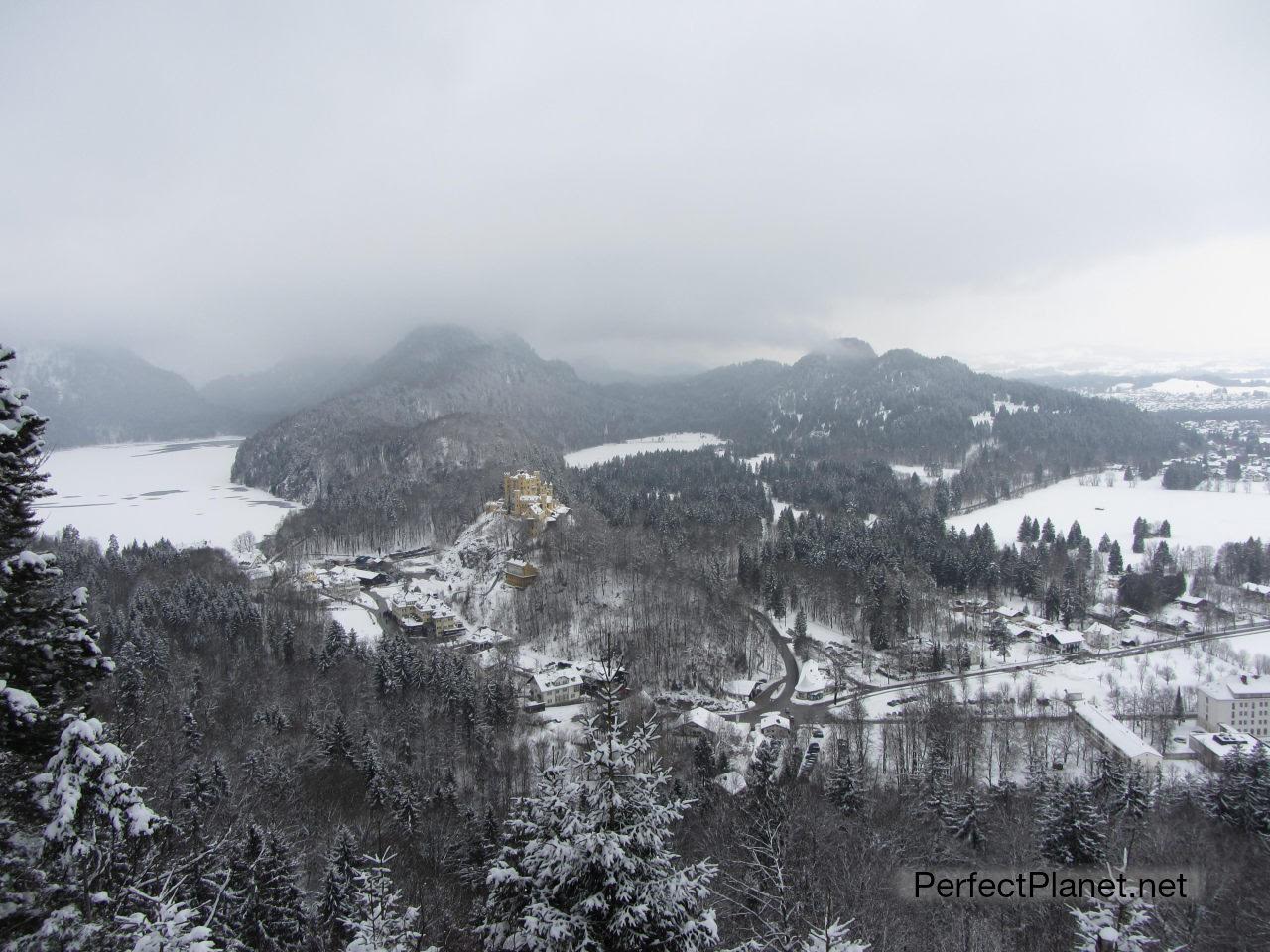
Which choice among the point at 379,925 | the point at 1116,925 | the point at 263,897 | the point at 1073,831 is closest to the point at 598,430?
the point at 1073,831

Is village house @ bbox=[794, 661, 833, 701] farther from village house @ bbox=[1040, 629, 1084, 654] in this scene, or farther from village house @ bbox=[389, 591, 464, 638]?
village house @ bbox=[389, 591, 464, 638]

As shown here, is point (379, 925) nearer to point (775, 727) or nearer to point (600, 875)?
point (600, 875)

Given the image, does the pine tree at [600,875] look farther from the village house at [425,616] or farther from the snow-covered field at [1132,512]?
the snow-covered field at [1132,512]

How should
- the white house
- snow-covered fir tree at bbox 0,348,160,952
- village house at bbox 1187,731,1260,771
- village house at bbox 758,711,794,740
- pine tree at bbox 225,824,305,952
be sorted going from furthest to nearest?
the white house
village house at bbox 758,711,794,740
village house at bbox 1187,731,1260,771
pine tree at bbox 225,824,305,952
snow-covered fir tree at bbox 0,348,160,952

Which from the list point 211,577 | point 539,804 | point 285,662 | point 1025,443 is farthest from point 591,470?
point 539,804

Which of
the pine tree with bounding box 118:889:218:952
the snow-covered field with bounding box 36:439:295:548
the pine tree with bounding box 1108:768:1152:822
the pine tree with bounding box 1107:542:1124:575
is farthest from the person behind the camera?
the snow-covered field with bounding box 36:439:295:548

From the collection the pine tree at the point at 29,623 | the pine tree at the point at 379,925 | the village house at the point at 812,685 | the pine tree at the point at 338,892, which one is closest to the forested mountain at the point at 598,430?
the village house at the point at 812,685

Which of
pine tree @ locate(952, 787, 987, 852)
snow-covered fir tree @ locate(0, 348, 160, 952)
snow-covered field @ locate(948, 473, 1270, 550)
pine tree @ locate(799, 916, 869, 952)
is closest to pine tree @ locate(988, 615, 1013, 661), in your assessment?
pine tree @ locate(952, 787, 987, 852)
